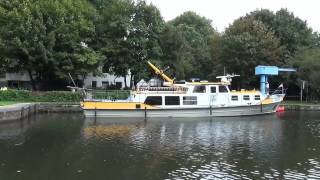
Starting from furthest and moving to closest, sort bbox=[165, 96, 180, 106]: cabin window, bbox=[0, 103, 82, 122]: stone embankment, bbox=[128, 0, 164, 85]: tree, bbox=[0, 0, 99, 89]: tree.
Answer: bbox=[128, 0, 164, 85]: tree
bbox=[0, 0, 99, 89]: tree
bbox=[165, 96, 180, 106]: cabin window
bbox=[0, 103, 82, 122]: stone embankment

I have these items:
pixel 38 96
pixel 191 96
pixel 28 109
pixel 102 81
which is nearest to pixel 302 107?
pixel 191 96

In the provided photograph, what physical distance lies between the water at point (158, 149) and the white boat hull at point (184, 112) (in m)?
2.98

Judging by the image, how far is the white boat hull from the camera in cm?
4738

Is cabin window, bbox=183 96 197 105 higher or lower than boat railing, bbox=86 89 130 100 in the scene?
lower

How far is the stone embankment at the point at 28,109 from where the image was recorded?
42.2 meters

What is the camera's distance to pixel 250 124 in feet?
141

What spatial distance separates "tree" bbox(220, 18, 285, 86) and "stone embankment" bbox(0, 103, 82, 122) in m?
22.1

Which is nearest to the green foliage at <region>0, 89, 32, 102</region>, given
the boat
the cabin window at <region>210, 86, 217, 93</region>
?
the boat

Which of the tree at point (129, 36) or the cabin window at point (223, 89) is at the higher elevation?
the tree at point (129, 36)

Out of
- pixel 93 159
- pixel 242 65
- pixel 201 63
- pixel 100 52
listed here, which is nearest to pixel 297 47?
→ pixel 242 65

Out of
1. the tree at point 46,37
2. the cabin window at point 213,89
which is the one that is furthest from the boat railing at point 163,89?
the tree at point 46,37

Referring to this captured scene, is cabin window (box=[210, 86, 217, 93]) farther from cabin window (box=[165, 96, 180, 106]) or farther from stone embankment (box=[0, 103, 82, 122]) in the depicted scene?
stone embankment (box=[0, 103, 82, 122])

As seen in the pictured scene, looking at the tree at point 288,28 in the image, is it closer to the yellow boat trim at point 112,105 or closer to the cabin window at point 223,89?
the cabin window at point 223,89

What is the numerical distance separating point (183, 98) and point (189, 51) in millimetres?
32269
